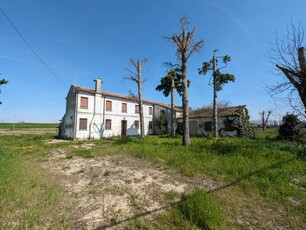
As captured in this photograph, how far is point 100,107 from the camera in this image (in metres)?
22.3

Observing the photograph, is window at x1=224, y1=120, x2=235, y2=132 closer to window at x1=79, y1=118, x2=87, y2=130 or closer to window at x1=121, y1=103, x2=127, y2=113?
window at x1=121, y1=103, x2=127, y2=113

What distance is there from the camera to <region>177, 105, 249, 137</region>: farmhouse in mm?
20906

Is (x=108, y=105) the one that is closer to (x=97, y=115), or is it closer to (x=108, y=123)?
(x=97, y=115)

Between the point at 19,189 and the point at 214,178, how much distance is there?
5883mm

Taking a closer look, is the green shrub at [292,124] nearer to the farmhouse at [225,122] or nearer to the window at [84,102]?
the farmhouse at [225,122]

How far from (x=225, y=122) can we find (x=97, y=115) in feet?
53.1

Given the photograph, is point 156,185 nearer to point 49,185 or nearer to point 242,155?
point 49,185

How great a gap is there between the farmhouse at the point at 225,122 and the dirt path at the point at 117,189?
54.6ft

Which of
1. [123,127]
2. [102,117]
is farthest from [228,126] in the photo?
[102,117]

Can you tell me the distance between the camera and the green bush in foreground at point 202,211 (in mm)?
3447

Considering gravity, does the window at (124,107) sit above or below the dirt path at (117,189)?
above

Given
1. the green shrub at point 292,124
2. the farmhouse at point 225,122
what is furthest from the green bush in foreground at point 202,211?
the farmhouse at point 225,122

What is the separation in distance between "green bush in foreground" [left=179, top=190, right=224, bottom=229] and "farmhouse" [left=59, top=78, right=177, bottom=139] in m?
18.2

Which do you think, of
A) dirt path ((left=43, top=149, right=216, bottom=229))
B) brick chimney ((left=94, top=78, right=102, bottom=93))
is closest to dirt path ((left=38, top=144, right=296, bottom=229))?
dirt path ((left=43, top=149, right=216, bottom=229))
